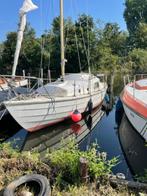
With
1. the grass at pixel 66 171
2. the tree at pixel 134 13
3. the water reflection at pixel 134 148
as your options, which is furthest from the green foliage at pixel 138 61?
the grass at pixel 66 171

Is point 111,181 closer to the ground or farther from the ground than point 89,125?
farther from the ground

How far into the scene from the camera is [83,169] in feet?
19.9

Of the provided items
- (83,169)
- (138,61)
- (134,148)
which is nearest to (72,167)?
(83,169)

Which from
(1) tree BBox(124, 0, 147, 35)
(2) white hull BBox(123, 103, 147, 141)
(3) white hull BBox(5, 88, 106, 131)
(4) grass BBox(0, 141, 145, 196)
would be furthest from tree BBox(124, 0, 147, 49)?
(4) grass BBox(0, 141, 145, 196)

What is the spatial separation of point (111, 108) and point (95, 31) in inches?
958

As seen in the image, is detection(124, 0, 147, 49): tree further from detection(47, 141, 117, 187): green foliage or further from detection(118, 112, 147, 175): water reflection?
detection(47, 141, 117, 187): green foliage

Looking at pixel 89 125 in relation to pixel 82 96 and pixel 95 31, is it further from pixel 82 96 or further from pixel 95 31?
pixel 95 31

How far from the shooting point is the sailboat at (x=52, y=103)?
44.3 ft

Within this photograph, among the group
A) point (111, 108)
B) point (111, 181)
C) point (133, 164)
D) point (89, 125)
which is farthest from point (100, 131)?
point (111, 181)

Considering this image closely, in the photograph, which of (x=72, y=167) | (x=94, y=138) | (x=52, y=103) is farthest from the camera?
(x=52, y=103)

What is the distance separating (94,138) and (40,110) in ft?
8.32

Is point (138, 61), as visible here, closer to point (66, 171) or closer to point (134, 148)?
point (134, 148)

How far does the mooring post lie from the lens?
6.03m

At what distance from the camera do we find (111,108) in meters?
22.4
